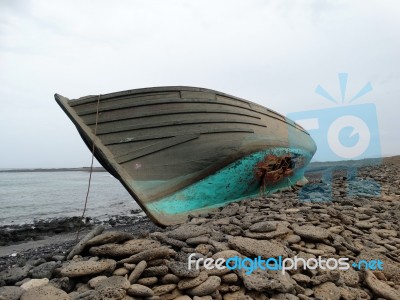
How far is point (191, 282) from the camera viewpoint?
2.62m

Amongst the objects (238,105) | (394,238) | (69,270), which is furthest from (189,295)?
(238,105)

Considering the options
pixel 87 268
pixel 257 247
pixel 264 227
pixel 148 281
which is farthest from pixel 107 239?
pixel 264 227

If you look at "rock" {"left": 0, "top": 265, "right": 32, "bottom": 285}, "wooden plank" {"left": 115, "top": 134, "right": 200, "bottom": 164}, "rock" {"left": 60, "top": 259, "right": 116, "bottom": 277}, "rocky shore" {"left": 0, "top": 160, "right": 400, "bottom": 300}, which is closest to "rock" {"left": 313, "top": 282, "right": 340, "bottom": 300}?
"rocky shore" {"left": 0, "top": 160, "right": 400, "bottom": 300}

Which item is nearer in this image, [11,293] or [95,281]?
[11,293]

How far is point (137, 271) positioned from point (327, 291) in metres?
1.66

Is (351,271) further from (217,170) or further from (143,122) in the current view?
(143,122)

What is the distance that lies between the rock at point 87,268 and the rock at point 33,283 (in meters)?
0.14

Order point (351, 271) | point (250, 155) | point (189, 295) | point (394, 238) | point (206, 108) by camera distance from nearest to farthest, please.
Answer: point (189, 295)
point (351, 271)
point (394, 238)
point (206, 108)
point (250, 155)

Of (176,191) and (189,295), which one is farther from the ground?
(176,191)

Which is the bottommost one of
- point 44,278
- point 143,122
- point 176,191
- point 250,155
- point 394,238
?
point 394,238

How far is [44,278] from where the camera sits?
2676 mm

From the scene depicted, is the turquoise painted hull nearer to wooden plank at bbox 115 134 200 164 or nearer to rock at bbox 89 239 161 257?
wooden plank at bbox 115 134 200 164

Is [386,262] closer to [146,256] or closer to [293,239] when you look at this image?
[293,239]

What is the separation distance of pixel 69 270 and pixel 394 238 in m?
4.02
